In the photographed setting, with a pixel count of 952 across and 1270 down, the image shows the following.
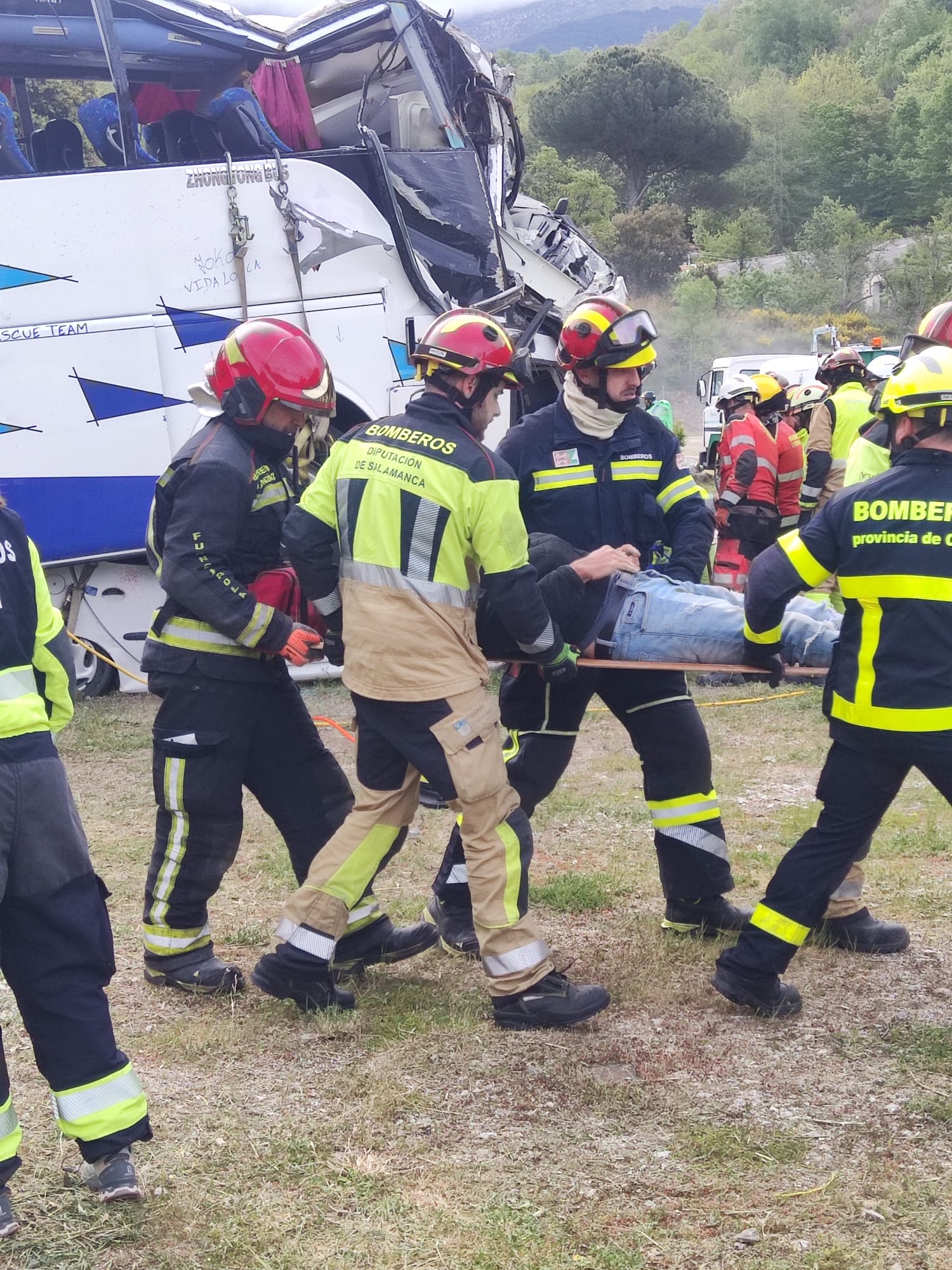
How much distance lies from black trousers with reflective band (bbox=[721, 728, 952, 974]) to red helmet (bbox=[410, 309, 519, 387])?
1502mm

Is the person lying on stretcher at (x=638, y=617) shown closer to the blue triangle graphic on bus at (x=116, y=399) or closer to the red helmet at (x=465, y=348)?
the red helmet at (x=465, y=348)

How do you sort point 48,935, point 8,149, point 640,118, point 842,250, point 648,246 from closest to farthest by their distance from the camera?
point 48,935
point 8,149
point 842,250
point 648,246
point 640,118

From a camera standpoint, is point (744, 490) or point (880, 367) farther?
point (880, 367)

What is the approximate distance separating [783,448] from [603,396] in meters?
4.95

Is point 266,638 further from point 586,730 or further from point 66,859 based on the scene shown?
point 586,730

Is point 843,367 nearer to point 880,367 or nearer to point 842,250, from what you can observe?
point 880,367

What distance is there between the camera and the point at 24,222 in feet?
24.8

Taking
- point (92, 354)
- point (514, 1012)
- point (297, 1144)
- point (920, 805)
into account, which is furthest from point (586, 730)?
point (297, 1144)

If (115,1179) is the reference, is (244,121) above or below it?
above

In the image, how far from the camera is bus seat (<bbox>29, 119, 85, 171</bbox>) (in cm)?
842

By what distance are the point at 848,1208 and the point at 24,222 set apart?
22.5 feet

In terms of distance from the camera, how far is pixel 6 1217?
284cm

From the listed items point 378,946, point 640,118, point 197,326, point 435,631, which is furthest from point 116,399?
point 640,118

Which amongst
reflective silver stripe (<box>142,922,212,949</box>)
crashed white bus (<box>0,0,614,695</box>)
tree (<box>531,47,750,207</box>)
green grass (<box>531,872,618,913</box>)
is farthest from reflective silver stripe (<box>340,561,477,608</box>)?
tree (<box>531,47,750,207</box>)
